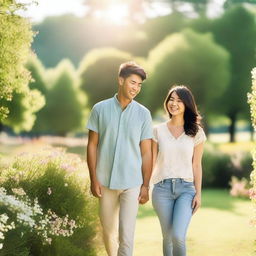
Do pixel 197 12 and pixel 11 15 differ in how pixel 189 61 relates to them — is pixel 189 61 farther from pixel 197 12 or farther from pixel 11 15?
pixel 11 15

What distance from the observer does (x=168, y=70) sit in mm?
33562

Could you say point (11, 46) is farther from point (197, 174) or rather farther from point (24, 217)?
point (197, 174)

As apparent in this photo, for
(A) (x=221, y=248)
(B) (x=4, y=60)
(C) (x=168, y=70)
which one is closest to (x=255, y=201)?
(A) (x=221, y=248)

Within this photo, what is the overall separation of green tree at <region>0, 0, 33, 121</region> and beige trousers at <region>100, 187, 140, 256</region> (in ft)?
8.58

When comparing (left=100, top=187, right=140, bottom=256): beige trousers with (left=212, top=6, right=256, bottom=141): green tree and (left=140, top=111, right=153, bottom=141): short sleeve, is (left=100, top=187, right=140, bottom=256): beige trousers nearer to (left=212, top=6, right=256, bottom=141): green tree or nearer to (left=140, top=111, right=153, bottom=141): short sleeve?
(left=140, top=111, right=153, bottom=141): short sleeve

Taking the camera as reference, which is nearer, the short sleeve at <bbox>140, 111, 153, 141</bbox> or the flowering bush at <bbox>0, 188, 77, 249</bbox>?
the flowering bush at <bbox>0, 188, 77, 249</bbox>

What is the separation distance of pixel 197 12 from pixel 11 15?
128 ft

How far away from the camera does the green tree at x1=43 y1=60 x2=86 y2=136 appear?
4225cm

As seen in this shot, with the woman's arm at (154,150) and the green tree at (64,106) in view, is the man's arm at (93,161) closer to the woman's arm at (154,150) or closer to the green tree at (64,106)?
the woman's arm at (154,150)

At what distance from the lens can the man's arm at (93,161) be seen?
655 cm

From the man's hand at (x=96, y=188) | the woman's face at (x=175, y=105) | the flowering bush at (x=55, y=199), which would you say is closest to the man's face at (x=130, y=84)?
the woman's face at (x=175, y=105)

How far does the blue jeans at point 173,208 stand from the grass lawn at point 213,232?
115 inches

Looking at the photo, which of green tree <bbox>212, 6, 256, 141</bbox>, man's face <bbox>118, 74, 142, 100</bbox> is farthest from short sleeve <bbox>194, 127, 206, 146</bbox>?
green tree <bbox>212, 6, 256, 141</bbox>

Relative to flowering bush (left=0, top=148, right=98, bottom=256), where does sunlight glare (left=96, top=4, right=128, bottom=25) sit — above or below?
above
